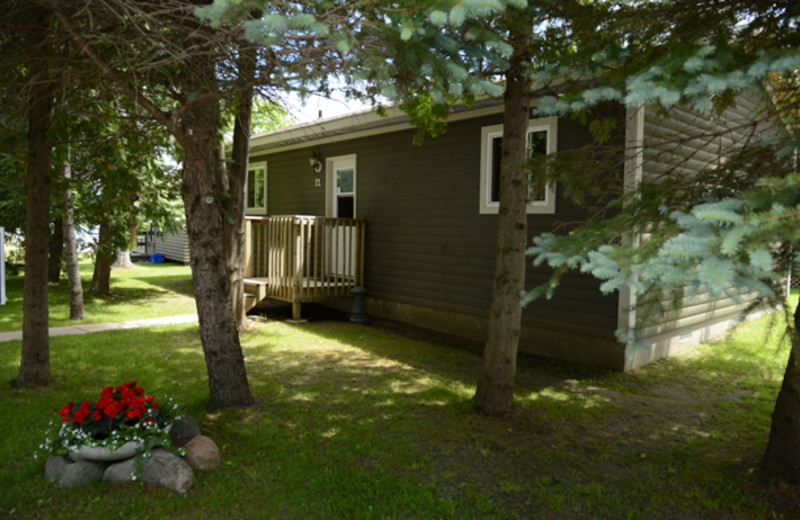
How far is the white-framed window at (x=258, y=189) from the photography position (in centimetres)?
1336

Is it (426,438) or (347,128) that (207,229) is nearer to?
(426,438)

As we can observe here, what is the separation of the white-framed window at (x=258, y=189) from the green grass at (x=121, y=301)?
8.77 feet

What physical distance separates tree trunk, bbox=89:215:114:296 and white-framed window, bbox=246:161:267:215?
3.31 m

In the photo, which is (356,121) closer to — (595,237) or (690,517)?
(595,237)

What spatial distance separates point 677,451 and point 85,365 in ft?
20.8

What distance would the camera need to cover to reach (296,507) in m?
3.34

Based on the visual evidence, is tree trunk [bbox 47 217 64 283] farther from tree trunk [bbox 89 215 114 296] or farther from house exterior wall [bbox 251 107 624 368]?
house exterior wall [bbox 251 107 624 368]

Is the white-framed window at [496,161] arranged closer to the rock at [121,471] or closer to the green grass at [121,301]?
the rock at [121,471]

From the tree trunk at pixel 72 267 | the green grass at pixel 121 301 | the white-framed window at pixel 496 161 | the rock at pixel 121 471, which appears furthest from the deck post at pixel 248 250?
the rock at pixel 121 471

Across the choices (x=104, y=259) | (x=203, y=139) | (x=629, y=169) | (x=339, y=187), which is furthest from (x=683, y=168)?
(x=104, y=259)

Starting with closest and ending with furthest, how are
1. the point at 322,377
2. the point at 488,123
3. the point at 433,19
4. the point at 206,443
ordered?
the point at 433,19 → the point at 206,443 → the point at 322,377 → the point at 488,123

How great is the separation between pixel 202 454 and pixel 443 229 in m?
5.85

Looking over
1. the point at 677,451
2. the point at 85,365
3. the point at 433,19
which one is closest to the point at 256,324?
the point at 85,365

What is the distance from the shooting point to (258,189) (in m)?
13.7
